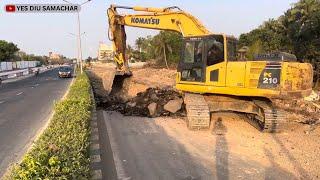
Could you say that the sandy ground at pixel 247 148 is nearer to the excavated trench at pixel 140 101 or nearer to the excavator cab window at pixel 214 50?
the excavated trench at pixel 140 101

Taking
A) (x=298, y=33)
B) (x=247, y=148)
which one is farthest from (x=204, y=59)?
(x=298, y=33)

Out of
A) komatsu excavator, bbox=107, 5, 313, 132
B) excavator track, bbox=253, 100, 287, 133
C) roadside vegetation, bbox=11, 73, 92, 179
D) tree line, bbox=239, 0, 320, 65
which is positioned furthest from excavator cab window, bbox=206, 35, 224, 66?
tree line, bbox=239, 0, 320, 65

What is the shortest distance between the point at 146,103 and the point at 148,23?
349cm

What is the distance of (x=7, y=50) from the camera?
4496 inches

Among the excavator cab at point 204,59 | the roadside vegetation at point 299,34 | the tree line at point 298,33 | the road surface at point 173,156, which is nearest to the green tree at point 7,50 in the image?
the tree line at point 298,33

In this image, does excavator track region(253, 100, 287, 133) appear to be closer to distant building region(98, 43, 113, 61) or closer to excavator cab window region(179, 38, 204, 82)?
excavator cab window region(179, 38, 204, 82)

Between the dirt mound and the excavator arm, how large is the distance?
4.90 feet

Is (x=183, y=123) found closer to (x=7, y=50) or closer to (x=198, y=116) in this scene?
(x=198, y=116)

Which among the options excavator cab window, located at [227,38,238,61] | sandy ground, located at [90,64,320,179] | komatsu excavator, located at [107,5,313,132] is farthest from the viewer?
excavator cab window, located at [227,38,238,61]

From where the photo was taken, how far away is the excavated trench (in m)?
17.8

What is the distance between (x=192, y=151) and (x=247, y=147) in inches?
71.1

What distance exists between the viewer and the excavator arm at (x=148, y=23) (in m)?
17.5

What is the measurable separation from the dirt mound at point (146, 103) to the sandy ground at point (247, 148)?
960 millimetres

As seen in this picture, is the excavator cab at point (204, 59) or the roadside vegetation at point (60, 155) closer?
the roadside vegetation at point (60, 155)
